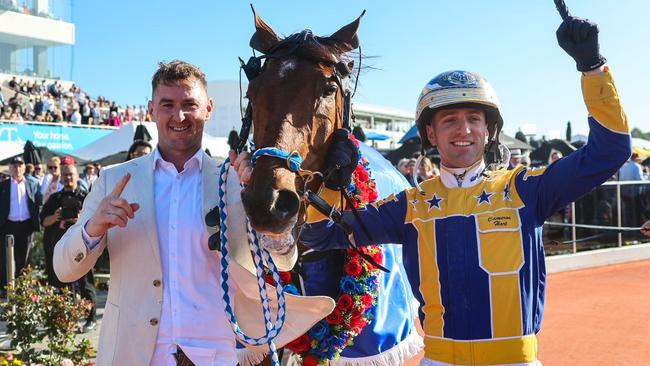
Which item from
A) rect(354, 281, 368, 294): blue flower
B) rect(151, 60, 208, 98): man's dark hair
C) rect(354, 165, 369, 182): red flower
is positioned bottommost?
rect(354, 281, 368, 294): blue flower

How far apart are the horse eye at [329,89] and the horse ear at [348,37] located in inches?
14.6

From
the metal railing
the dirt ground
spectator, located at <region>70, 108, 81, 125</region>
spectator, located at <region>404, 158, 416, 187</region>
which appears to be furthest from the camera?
spectator, located at <region>70, 108, 81, 125</region>

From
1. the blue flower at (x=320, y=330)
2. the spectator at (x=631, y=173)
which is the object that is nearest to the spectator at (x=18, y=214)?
the blue flower at (x=320, y=330)

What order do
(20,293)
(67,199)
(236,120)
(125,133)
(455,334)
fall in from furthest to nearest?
1. (236,120)
2. (125,133)
3. (67,199)
4. (20,293)
5. (455,334)

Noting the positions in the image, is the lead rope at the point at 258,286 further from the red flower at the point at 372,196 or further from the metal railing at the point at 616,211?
the metal railing at the point at 616,211

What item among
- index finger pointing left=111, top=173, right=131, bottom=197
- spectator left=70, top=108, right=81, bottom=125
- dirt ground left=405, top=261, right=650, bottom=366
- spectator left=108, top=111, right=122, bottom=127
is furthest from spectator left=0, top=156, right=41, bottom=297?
spectator left=108, top=111, right=122, bottom=127

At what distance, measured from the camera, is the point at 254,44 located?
2.90 m

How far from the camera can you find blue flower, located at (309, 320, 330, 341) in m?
2.95

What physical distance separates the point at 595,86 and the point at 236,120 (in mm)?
24644

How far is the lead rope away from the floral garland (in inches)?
25.2

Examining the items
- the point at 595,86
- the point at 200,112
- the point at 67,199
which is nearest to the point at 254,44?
the point at 200,112

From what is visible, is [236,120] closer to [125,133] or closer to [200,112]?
[125,133]

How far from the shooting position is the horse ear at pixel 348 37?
2871 mm

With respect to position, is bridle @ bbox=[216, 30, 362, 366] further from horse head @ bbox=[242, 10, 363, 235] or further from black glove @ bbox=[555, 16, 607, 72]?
black glove @ bbox=[555, 16, 607, 72]
